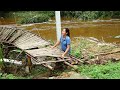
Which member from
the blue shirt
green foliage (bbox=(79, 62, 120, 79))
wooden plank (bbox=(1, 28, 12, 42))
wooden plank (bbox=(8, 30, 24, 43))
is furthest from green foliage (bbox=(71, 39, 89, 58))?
wooden plank (bbox=(1, 28, 12, 42))

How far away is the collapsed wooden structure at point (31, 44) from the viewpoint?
569 cm

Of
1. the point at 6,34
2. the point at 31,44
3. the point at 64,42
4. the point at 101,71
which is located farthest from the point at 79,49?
the point at 101,71

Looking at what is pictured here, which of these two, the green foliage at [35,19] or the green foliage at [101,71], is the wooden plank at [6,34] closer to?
the green foliage at [101,71]

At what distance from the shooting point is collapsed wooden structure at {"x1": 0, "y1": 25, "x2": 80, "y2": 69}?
5.69 m

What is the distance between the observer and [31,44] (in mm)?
6352

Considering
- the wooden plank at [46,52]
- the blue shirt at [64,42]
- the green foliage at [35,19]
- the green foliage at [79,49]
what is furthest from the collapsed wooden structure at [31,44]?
the green foliage at [35,19]

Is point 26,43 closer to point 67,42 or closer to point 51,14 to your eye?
point 67,42

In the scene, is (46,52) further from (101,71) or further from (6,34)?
(6,34)

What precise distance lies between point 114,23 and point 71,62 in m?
9.84

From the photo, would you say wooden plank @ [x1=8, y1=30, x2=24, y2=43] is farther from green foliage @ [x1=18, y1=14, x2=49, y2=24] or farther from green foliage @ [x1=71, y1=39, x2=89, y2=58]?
green foliage @ [x1=18, y1=14, x2=49, y2=24]

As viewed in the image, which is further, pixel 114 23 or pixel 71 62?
pixel 114 23
